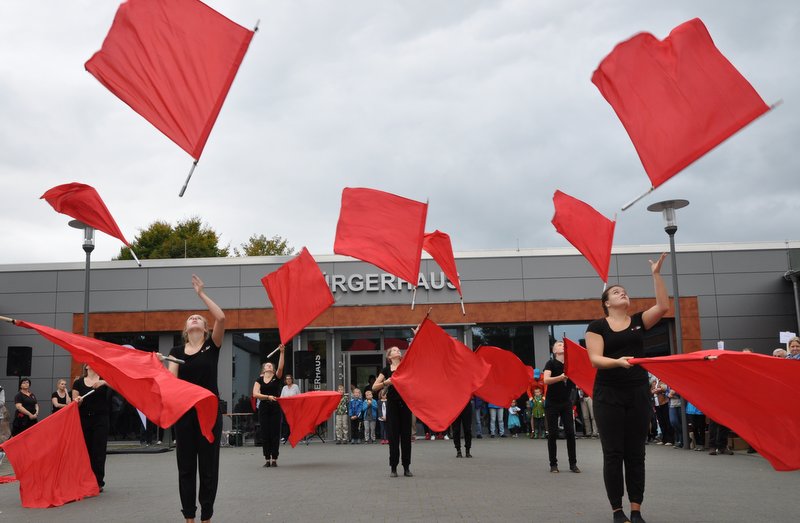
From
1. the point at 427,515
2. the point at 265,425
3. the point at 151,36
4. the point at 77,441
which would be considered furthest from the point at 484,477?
the point at 151,36

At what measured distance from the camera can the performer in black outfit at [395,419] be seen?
10.0 metres

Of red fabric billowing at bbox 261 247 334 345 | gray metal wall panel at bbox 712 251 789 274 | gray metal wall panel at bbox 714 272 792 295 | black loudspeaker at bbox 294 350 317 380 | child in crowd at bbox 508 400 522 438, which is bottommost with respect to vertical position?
child in crowd at bbox 508 400 522 438

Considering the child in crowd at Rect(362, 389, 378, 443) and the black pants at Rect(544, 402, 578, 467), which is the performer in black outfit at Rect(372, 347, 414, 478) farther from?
the child in crowd at Rect(362, 389, 378, 443)

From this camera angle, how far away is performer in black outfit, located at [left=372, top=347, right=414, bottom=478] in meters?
10.0

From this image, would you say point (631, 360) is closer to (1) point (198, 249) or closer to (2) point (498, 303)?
(2) point (498, 303)

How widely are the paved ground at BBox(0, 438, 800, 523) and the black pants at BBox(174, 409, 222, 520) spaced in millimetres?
979

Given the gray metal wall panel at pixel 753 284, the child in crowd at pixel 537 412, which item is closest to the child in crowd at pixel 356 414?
the child in crowd at pixel 537 412

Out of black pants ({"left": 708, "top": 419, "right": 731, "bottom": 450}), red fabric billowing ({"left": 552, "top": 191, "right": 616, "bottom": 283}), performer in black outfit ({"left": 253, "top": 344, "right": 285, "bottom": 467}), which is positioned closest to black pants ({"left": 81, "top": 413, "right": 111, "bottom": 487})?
performer in black outfit ({"left": 253, "top": 344, "right": 285, "bottom": 467})

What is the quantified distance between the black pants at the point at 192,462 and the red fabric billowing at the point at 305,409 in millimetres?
6308

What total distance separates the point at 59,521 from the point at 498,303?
16.4 meters

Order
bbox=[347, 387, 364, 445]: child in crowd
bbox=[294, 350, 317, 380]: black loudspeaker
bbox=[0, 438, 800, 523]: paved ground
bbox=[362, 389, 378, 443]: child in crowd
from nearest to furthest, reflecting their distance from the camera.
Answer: bbox=[0, 438, 800, 523]: paved ground, bbox=[294, 350, 317, 380]: black loudspeaker, bbox=[362, 389, 378, 443]: child in crowd, bbox=[347, 387, 364, 445]: child in crowd

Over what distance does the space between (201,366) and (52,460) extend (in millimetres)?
3284

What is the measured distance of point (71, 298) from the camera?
22.9 meters

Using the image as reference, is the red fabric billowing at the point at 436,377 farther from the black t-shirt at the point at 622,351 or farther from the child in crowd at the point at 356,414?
the child in crowd at the point at 356,414
